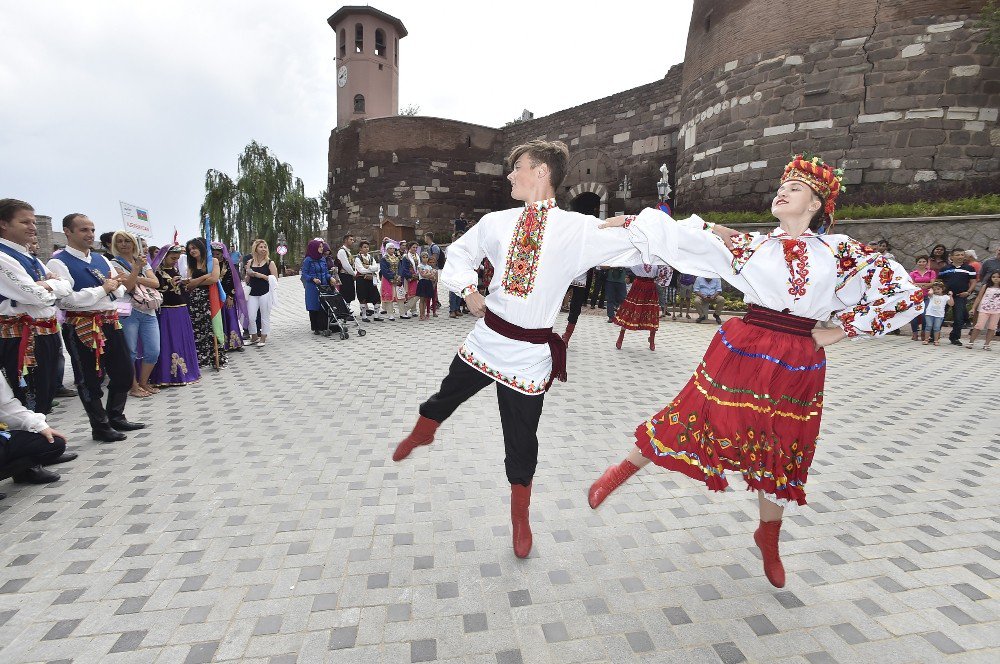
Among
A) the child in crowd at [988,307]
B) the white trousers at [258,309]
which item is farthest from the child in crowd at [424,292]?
the child in crowd at [988,307]

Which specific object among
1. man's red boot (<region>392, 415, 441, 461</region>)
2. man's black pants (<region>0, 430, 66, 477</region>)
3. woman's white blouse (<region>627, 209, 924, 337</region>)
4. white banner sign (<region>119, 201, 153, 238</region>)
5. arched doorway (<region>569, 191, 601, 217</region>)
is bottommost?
man's black pants (<region>0, 430, 66, 477</region>)

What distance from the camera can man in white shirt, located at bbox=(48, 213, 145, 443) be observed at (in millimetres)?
3750

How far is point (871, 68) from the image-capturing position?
11102mm

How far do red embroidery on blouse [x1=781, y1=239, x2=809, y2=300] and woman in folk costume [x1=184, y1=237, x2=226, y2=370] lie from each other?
6265mm

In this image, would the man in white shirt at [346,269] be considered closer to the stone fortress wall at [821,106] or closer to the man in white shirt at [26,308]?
the man in white shirt at [26,308]

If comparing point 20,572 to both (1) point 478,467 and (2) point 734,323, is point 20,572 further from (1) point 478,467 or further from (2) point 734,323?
(2) point 734,323

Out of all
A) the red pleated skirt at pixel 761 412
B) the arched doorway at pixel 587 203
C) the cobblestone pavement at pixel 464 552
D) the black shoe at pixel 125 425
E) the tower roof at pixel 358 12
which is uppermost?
the tower roof at pixel 358 12

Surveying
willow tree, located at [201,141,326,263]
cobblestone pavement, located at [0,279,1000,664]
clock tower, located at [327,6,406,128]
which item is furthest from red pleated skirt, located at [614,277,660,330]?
clock tower, located at [327,6,406,128]

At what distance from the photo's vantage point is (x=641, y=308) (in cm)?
729

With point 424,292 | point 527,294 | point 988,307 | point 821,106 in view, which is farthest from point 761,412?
point 821,106

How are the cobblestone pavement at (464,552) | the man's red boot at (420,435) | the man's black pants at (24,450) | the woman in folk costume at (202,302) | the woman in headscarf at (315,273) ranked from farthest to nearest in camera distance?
the woman in headscarf at (315,273) → the woman in folk costume at (202,302) → the man's black pants at (24,450) → the man's red boot at (420,435) → the cobblestone pavement at (464,552)

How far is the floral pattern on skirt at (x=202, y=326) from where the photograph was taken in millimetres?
6094

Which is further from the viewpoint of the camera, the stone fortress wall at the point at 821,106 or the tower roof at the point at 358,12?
the tower roof at the point at 358,12

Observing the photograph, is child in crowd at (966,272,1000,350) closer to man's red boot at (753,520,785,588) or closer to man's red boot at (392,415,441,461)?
man's red boot at (753,520,785,588)
